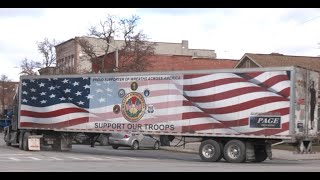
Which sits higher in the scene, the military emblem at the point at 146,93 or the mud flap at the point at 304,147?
the military emblem at the point at 146,93

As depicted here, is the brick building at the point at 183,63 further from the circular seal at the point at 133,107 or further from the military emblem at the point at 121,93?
the circular seal at the point at 133,107

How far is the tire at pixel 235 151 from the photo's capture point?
20431 millimetres

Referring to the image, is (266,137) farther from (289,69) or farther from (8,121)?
(8,121)

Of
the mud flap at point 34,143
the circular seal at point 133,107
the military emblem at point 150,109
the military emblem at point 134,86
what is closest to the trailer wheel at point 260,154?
the military emblem at point 150,109

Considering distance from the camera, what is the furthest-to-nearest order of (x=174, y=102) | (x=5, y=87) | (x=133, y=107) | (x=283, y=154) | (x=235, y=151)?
1. (x=5, y=87)
2. (x=283, y=154)
3. (x=133, y=107)
4. (x=174, y=102)
5. (x=235, y=151)

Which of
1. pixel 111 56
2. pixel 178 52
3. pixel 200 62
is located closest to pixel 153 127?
pixel 111 56

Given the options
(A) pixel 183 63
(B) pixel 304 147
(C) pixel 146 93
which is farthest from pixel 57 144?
(A) pixel 183 63

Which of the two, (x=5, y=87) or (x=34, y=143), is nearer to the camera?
(x=34, y=143)

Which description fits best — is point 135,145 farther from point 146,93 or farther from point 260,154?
point 260,154

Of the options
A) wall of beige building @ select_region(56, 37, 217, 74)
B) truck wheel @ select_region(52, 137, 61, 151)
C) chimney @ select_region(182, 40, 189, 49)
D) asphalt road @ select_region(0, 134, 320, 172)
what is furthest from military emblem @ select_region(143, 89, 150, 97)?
chimney @ select_region(182, 40, 189, 49)

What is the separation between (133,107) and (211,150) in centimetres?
428

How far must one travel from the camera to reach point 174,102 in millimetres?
22203

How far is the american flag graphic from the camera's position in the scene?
20297 millimetres

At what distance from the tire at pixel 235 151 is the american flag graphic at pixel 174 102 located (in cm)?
A: 47
